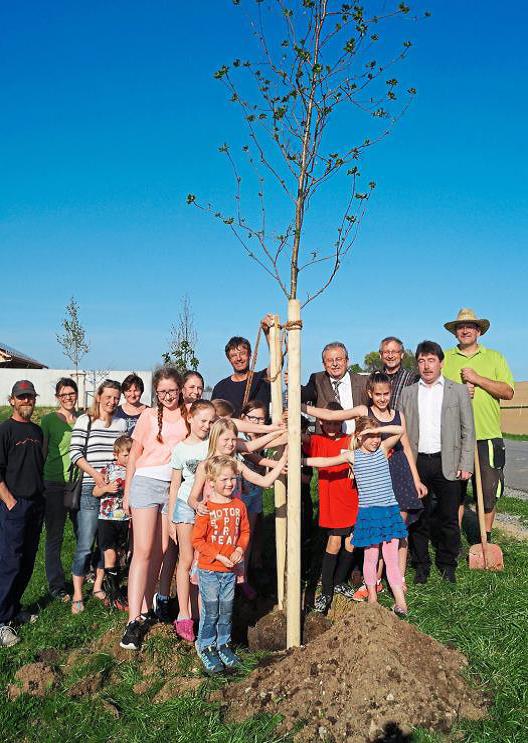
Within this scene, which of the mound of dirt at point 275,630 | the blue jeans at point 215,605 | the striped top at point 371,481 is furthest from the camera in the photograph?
the striped top at point 371,481

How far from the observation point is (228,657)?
428 cm

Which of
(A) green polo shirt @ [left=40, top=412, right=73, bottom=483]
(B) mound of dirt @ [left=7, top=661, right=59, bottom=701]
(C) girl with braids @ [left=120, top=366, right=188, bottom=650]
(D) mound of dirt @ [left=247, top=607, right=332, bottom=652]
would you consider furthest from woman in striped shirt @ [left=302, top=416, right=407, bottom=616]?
(A) green polo shirt @ [left=40, top=412, right=73, bottom=483]

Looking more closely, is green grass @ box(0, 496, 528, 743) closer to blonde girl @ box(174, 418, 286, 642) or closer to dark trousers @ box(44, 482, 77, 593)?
blonde girl @ box(174, 418, 286, 642)

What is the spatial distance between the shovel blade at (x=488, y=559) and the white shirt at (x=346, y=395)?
1888mm

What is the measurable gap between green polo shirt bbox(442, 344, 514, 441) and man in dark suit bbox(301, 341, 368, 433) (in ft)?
4.49

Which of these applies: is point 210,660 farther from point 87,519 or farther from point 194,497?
point 87,519

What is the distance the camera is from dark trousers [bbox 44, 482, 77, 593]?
608 centimetres

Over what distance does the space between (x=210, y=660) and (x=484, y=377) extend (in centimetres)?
377

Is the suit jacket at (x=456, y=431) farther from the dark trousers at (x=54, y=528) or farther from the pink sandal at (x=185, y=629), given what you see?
the dark trousers at (x=54, y=528)

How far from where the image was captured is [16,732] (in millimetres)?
3805

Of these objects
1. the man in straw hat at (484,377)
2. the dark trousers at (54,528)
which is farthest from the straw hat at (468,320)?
the dark trousers at (54,528)

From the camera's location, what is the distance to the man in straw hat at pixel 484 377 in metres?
6.40

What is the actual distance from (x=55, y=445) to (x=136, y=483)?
1.62 m

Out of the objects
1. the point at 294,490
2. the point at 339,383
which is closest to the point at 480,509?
the point at 339,383
